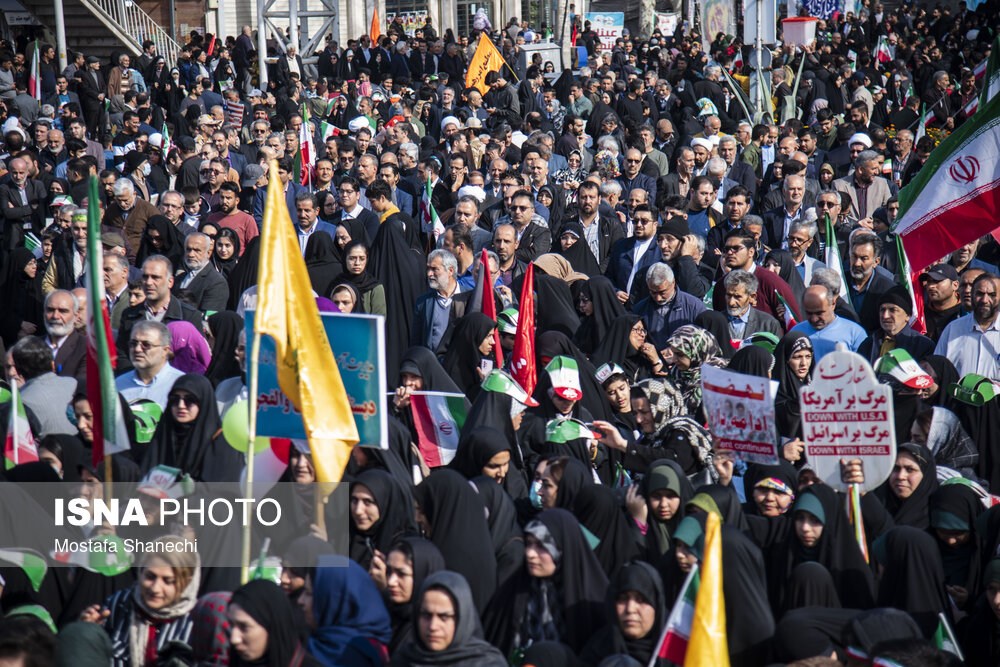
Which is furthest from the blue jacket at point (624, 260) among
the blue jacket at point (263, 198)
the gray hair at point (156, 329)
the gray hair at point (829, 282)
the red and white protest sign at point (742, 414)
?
the gray hair at point (156, 329)

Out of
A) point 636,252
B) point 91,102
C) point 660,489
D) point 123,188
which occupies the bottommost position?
point 660,489

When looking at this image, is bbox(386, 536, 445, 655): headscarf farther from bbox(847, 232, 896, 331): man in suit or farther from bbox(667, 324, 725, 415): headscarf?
bbox(847, 232, 896, 331): man in suit

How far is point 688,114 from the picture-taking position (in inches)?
654

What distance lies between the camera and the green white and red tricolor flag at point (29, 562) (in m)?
4.84

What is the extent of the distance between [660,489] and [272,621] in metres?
1.66

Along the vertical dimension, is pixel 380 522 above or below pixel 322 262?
below

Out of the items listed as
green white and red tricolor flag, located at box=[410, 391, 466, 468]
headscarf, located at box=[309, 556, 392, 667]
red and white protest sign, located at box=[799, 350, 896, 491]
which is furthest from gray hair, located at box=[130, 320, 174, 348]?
red and white protest sign, located at box=[799, 350, 896, 491]

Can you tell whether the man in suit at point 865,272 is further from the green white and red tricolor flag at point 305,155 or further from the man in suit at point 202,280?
the green white and red tricolor flag at point 305,155

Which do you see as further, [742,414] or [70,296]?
[70,296]

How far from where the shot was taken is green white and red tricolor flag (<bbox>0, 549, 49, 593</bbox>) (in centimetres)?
484

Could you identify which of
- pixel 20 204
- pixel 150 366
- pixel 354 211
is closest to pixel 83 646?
pixel 150 366

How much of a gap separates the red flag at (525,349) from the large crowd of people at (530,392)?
122 mm

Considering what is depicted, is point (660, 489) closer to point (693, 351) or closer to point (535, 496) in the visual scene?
point (535, 496)

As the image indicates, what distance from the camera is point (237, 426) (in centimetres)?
555
